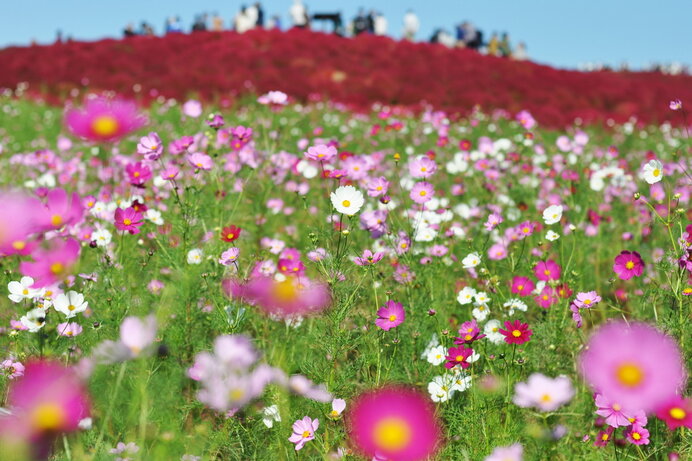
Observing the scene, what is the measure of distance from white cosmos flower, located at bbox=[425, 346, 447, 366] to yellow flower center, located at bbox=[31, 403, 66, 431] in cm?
97

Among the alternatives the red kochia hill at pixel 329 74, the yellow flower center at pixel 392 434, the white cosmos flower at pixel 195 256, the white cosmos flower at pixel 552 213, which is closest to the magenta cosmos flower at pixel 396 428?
the yellow flower center at pixel 392 434

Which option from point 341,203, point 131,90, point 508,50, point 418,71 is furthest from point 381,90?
point 508,50

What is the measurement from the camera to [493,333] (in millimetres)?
1617

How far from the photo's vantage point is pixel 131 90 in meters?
10.5

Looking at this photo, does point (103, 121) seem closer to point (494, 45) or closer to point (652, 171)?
point (652, 171)

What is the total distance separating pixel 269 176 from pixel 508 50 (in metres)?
19.5

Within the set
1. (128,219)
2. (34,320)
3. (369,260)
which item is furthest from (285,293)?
(34,320)

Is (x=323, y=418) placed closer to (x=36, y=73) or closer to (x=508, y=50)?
(x=36, y=73)

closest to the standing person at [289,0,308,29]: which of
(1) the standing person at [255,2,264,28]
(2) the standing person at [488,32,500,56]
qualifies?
(1) the standing person at [255,2,264,28]

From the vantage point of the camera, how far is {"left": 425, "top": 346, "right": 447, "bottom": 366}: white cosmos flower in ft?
4.92

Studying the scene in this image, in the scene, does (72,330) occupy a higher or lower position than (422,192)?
lower

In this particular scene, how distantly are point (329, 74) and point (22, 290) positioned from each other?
9.86 m

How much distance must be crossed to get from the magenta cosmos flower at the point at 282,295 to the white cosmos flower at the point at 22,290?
0.50 metres

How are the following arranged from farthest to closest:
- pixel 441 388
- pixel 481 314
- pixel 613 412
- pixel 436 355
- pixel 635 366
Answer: pixel 481 314 < pixel 436 355 < pixel 441 388 < pixel 613 412 < pixel 635 366
